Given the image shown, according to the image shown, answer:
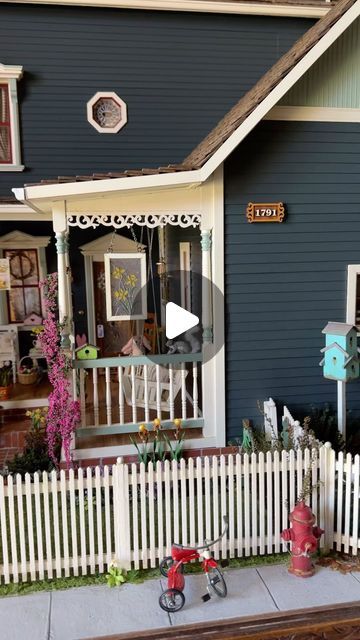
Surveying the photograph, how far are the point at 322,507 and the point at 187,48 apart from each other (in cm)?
746

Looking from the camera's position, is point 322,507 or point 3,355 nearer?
point 322,507

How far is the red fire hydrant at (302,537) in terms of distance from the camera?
434cm

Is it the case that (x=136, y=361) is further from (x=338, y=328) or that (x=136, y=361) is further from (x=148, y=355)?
(x=338, y=328)

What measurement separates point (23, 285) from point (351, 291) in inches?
246

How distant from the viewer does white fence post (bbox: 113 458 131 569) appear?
447 centimetres

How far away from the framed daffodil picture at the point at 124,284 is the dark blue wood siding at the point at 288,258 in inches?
→ 44.3

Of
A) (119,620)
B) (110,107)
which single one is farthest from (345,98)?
(119,620)

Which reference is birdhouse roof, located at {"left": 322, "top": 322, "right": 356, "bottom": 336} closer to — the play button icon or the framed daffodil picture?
the play button icon

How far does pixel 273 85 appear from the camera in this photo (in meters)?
5.42

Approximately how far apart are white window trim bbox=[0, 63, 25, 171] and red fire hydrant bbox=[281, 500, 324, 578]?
684cm

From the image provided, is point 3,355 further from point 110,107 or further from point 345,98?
point 345,98

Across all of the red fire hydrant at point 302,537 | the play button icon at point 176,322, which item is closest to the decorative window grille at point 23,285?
the play button icon at point 176,322

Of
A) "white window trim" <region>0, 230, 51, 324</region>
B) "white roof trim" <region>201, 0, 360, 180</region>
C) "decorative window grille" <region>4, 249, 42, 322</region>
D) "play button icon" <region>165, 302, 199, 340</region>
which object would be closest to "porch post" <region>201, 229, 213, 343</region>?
"play button icon" <region>165, 302, 199, 340</region>

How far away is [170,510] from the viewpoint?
462 cm
